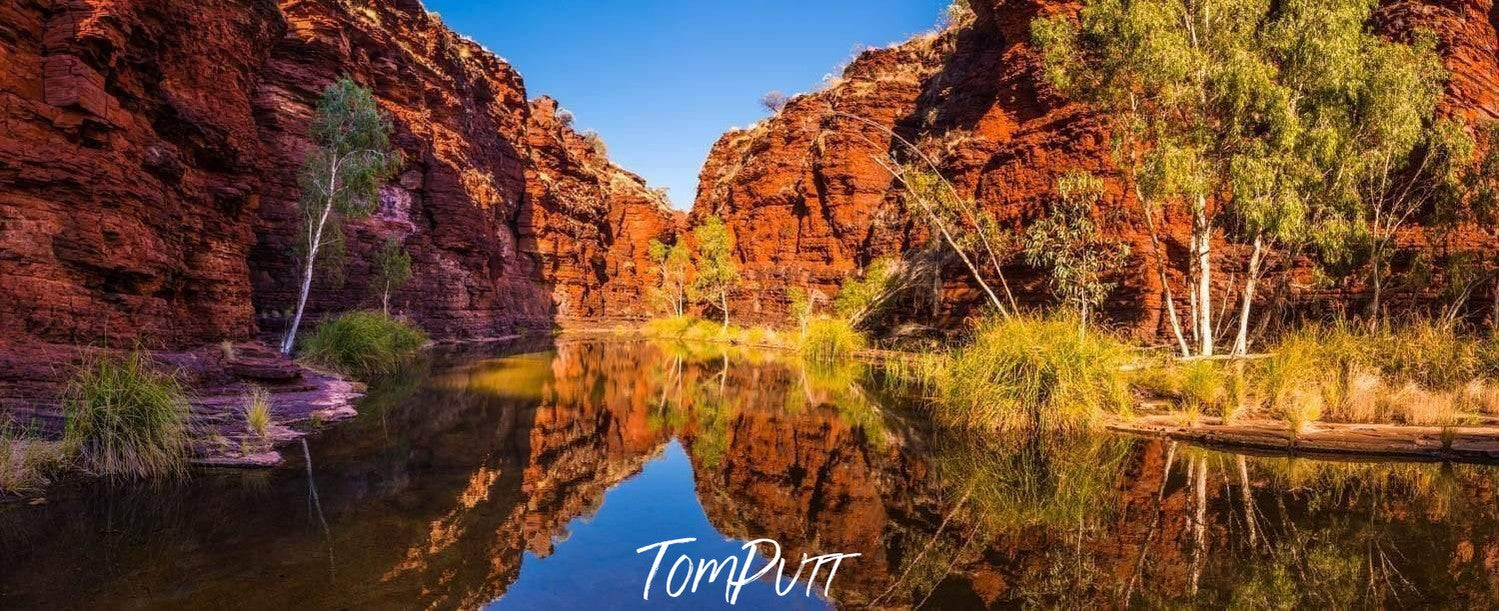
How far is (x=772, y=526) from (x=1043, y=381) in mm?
7106

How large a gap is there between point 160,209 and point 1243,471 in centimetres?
2070

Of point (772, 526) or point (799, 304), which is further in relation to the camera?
point (799, 304)

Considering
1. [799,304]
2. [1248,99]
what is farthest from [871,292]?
[1248,99]

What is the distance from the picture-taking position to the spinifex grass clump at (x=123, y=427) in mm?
8031

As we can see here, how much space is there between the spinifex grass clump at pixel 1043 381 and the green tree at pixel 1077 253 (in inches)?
373

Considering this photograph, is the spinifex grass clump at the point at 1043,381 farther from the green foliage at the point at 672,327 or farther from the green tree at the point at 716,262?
the green foliage at the point at 672,327

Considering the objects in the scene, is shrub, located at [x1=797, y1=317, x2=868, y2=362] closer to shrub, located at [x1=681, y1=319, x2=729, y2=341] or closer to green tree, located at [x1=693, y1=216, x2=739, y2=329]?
shrub, located at [x1=681, y1=319, x2=729, y2=341]

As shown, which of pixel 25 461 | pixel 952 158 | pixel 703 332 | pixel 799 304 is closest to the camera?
pixel 25 461

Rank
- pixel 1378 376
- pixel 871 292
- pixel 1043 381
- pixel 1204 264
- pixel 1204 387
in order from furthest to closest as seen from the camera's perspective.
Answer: pixel 871 292, pixel 1204 264, pixel 1204 387, pixel 1378 376, pixel 1043 381

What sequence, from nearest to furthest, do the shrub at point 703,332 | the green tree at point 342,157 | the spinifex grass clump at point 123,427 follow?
the spinifex grass clump at point 123,427, the green tree at point 342,157, the shrub at point 703,332

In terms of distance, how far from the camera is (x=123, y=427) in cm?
829

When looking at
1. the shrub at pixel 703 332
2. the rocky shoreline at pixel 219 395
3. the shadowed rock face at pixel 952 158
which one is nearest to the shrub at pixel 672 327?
the shrub at pixel 703 332

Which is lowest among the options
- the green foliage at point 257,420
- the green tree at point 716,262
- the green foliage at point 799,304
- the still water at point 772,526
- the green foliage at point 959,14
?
the still water at point 772,526

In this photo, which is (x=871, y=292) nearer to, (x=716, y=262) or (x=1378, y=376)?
(x=716, y=262)
